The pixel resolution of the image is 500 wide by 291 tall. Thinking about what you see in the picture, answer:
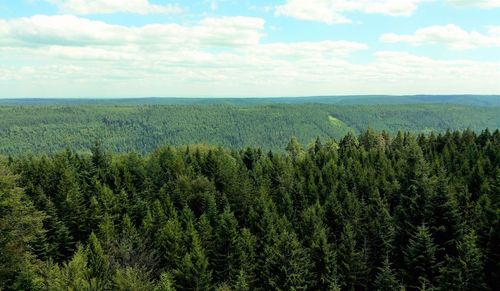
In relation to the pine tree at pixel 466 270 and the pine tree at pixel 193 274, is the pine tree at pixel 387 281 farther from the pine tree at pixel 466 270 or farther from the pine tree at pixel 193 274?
the pine tree at pixel 193 274

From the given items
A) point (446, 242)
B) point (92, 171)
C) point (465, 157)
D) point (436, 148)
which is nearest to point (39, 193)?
point (92, 171)

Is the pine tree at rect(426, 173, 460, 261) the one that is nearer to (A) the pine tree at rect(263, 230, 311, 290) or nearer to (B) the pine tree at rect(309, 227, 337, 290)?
(B) the pine tree at rect(309, 227, 337, 290)

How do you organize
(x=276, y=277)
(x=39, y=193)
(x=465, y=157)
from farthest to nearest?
(x=465, y=157) → (x=39, y=193) → (x=276, y=277)

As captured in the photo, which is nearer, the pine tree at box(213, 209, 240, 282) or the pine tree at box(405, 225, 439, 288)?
the pine tree at box(405, 225, 439, 288)

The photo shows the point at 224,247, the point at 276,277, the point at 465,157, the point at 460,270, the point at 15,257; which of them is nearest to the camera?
the point at 460,270

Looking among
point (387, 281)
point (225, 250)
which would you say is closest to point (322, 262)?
point (387, 281)

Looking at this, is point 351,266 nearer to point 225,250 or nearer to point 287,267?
point 287,267

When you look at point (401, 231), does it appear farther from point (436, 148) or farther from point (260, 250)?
point (436, 148)

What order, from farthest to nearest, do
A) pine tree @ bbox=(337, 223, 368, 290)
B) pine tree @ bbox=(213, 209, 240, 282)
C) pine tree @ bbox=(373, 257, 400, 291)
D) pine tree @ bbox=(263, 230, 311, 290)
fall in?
pine tree @ bbox=(213, 209, 240, 282) → pine tree @ bbox=(337, 223, 368, 290) → pine tree @ bbox=(263, 230, 311, 290) → pine tree @ bbox=(373, 257, 400, 291)

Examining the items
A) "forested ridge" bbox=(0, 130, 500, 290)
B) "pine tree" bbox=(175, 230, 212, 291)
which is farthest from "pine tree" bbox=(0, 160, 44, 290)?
"pine tree" bbox=(175, 230, 212, 291)
